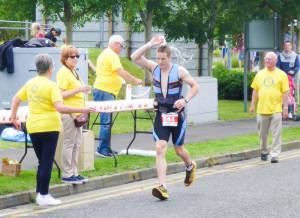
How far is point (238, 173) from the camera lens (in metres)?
13.3

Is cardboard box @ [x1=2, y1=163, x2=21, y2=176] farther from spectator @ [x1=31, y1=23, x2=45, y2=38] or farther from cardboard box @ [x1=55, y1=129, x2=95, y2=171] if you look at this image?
spectator @ [x1=31, y1=23, x2=45, y2=38]

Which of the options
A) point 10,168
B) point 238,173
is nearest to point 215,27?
point 238,173

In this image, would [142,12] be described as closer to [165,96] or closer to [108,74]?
[108,74]

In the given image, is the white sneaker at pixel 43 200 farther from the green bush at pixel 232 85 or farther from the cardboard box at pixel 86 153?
the green bush at pixel 232 85

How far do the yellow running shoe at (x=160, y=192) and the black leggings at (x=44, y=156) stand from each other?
1.30 m

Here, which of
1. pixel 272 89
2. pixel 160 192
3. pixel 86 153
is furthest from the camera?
pixel 272 89

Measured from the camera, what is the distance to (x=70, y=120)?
→ 11281 millimetres

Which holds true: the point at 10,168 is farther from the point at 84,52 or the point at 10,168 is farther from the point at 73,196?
the point at 84,52

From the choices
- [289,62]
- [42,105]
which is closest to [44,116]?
[42,105]

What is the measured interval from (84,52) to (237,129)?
3.98m

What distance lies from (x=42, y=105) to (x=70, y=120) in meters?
1.02

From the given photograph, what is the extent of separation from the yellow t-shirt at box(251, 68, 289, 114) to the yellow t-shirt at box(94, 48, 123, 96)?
265cm

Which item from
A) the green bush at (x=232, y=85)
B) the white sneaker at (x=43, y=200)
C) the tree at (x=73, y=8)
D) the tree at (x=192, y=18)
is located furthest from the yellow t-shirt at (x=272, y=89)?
the green bush at (x=232, y=85)

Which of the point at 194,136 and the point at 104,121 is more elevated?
the point at 104,121
